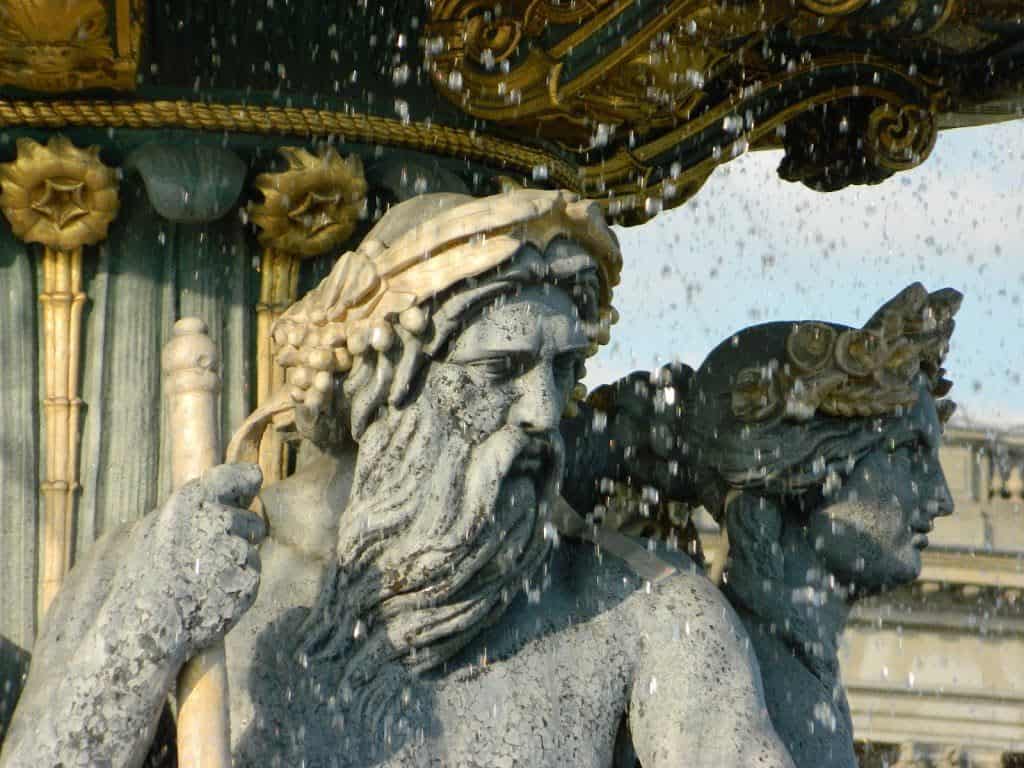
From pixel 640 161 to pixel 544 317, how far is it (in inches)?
58.9

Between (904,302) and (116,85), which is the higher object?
(116,85)

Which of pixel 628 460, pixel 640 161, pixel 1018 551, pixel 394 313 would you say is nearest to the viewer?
pixel 394 313

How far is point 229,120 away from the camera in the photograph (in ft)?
18.6

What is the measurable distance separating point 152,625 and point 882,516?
1760 mm

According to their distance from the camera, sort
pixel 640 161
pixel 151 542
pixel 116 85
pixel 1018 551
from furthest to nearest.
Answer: pixel 1018 551 → pixel 640 161 → pixel 116 85 → pixel 151 542

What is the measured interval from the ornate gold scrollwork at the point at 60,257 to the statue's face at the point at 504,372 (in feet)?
2.98

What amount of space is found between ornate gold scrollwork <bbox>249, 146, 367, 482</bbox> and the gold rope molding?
0.19 ft

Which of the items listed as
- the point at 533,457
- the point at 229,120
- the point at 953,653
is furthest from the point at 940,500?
the point at 953,653

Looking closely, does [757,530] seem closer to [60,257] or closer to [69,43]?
[60,257]

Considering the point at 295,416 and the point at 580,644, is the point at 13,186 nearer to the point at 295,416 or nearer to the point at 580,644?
the point at 295,416

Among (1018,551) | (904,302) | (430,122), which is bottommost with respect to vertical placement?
(1018,551)

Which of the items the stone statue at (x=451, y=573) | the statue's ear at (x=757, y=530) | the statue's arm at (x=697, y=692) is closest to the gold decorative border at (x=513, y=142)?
the stone statue at (x=451, y=573)

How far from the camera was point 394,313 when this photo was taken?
5074mm

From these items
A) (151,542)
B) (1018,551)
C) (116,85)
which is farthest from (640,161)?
(1018,551)
